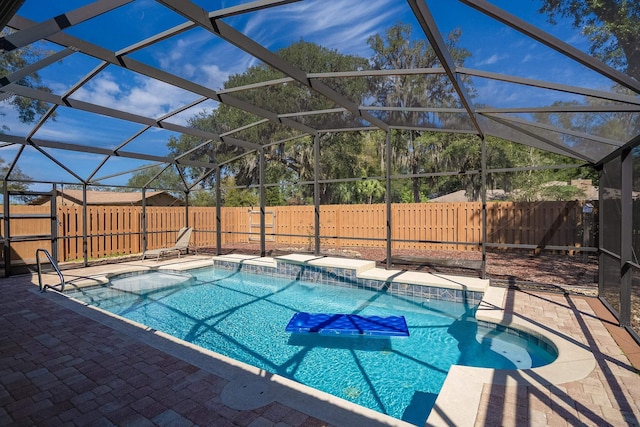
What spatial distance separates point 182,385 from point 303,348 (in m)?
1.89

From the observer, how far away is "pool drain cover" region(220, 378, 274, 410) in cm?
242

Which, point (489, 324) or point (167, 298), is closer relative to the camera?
point (489, 324)

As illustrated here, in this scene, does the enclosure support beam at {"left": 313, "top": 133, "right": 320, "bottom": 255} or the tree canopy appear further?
the enclosure support beam at {"left": 313, "top": 133, "right": 320, "bottom": 255}

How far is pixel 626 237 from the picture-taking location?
3.99m

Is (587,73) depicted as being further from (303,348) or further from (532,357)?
(303,348)

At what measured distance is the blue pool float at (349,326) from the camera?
4.46 metres

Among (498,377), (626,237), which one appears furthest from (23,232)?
(626,237)

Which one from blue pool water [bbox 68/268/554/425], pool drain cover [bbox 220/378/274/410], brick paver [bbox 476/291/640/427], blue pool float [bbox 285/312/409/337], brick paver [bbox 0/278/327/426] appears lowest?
blue pool water [bbox 68/268/554/425]

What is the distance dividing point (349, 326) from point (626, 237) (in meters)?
3.66

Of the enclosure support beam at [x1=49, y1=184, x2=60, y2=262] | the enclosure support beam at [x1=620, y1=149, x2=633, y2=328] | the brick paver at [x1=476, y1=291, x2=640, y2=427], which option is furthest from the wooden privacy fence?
the brick paver at [x1=476, y1=291, x2=640, y2=427]

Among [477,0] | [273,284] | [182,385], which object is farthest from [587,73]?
[273,284]

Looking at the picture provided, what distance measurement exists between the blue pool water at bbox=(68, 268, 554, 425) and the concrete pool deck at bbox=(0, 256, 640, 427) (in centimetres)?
69

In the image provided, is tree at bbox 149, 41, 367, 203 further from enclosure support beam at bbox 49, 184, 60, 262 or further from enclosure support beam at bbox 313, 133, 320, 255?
enclosure support beam at bbox 49, 184, 60, 262

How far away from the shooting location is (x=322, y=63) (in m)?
5.06
